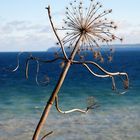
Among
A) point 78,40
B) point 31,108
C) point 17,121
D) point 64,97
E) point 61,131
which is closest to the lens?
point 78,40

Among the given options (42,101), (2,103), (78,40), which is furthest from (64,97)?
(78,40)

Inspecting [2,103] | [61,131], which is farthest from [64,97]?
[61,131]

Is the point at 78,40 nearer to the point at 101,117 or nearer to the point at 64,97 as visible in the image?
the point at 101,117

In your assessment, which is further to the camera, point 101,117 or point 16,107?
point 16,107

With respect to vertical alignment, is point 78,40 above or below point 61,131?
above

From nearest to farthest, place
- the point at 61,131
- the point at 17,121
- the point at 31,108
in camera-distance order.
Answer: the point at 61,131 → the point at 17,121 → the point at 31,108

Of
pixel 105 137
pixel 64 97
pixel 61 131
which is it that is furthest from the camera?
pixel 64 97

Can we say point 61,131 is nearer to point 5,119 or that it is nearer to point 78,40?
point 5,119

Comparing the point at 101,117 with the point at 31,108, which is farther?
the point at 31,108

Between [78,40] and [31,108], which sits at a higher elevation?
[78,40]
